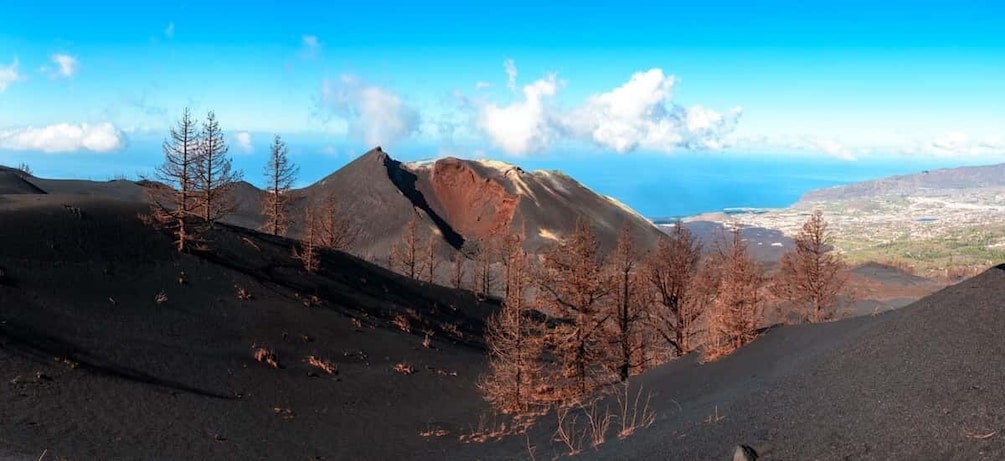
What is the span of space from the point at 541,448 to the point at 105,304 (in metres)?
18.6

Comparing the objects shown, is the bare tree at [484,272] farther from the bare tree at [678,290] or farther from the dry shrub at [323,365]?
the dry shrub at [323,365]

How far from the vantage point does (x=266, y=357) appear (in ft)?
74.7

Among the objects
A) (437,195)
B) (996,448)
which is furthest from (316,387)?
(437,195)

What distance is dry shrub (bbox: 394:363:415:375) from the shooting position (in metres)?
25.1

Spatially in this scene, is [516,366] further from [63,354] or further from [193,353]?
[63,354]

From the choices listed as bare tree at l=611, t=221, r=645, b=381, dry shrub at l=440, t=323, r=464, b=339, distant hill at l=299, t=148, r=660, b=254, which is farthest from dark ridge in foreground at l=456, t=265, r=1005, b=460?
distant hill at l=299, t=148, r=660, b=254

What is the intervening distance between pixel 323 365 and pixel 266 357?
2.19 m

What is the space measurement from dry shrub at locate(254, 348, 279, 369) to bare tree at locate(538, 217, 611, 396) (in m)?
10.7

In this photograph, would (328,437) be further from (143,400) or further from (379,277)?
(379,277)

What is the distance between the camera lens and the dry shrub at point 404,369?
25.1 meters

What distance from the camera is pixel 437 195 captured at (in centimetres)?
10331

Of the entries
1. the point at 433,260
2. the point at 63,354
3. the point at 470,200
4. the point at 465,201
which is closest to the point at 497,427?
the point at 63,354

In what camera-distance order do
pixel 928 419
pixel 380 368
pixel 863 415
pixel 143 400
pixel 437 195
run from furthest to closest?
pixel 437 195 < pixel 380 368 < pixel 143 400 < pixel 863 415 < pixel 928 419

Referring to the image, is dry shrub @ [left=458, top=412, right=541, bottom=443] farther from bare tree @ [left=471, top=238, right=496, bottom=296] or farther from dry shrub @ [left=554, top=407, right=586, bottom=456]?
bare tree @ [left=471, top=238, right=496, bottom=296]
